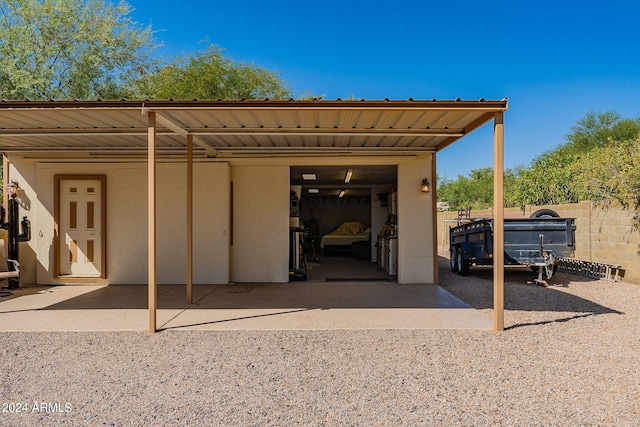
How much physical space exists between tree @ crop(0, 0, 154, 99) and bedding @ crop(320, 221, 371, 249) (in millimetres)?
9876

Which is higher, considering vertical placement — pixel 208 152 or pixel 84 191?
pixel 208 152

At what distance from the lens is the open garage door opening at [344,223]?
33.1 feet

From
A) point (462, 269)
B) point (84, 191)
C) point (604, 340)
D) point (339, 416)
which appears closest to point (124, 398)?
point (339, 416)

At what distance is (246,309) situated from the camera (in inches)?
259

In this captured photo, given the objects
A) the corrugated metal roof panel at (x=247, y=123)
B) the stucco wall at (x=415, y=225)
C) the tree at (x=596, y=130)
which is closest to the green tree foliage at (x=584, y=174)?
the tree at (x=596, y=130)

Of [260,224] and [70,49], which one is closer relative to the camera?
[260,224]

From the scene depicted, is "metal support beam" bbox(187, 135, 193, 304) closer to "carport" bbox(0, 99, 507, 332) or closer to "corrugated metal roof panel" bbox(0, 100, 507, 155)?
"carport" bbox(0, 99, 507, 332)

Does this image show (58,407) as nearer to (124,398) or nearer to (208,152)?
(124,398)

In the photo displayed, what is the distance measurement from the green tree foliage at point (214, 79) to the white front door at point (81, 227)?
49.6 feet

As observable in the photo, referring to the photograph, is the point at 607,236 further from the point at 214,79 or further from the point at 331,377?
the point at 214,79

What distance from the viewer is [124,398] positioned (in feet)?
11.2

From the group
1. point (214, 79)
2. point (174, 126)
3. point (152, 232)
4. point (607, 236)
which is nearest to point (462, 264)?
point (607, 236)

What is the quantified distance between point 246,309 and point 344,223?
11.4 metres

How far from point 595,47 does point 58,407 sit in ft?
75.1
